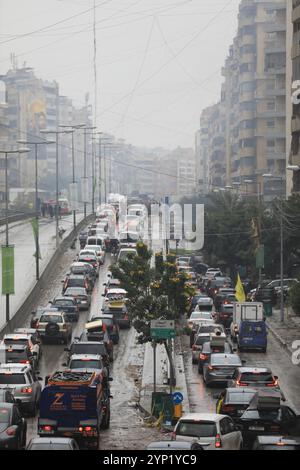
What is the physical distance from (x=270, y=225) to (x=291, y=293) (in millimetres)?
22191

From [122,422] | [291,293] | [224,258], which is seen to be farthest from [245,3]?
[122,422]

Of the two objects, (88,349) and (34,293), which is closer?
(88,349)

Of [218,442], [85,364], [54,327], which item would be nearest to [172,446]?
[218,442]

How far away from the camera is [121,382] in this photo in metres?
41.2

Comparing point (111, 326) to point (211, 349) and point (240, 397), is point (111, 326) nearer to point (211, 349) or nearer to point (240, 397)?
point (211, 349)

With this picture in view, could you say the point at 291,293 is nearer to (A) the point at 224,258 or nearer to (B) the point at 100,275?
(B) the point at 100,275

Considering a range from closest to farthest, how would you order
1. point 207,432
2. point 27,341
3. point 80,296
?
1. point 207,432
2. point 27,341
3. point 80,296

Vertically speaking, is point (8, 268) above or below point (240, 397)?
above

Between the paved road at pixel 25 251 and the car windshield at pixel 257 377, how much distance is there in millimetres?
19500

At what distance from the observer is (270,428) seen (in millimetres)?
27875

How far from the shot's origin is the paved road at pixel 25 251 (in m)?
63.1

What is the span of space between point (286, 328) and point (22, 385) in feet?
84.2

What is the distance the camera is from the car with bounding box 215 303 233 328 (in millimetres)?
56250

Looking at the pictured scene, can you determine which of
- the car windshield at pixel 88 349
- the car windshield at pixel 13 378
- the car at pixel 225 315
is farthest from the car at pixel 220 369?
the car at pixel 225 315
